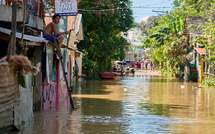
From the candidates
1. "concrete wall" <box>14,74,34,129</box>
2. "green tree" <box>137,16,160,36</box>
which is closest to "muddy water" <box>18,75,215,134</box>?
"concrete wall" <box>14,74,34,129</box>

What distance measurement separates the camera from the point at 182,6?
5325 cm

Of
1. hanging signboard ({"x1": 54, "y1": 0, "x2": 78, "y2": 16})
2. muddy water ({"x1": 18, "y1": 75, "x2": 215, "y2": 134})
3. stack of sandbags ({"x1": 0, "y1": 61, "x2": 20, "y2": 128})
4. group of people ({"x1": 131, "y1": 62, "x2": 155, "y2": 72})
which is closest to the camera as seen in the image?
stack of sandbags ({"x1": 0, "y1": 61, "x2": 20, "y2": 128})

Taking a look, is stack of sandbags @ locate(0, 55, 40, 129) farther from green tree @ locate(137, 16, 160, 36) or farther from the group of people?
green tree @ locate(137, 16, 160, 36)

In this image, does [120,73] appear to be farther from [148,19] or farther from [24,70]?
[148,19]

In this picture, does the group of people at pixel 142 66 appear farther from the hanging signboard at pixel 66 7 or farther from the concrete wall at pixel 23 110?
the concrete wall at pixel 23 110

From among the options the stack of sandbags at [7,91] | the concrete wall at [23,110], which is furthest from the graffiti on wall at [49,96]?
the stack of sandbags at [7,91]

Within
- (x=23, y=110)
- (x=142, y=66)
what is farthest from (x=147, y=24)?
(x=23, y=110)

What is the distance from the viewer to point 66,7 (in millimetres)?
Result: 14547

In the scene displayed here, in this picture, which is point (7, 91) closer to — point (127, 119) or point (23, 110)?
point (23, 110)

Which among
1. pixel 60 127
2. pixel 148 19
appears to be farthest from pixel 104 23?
pixel 148 19

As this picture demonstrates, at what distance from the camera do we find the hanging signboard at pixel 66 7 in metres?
14.5

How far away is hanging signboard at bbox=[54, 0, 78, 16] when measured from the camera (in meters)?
14.5

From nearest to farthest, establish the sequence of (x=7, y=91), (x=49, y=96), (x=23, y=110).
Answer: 1. (x=7, y=91)
2. (x=23, y=110)
3. (x=49, y=96)

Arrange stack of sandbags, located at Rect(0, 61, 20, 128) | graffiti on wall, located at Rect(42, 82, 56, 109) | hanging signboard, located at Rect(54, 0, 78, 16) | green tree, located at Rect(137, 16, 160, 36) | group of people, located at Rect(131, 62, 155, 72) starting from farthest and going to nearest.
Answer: green tree, located at Rect(137, 16, 160, 36)
group of people, located at Rect(131, 62, 155, 72)
hanging signboard, located at Rect(54, 0, 78, 16)
graffiti on wall, located at Rect(42, 82, 56, 109)
stack of sandbags, located at Rect(0, 61, 20, 128)
